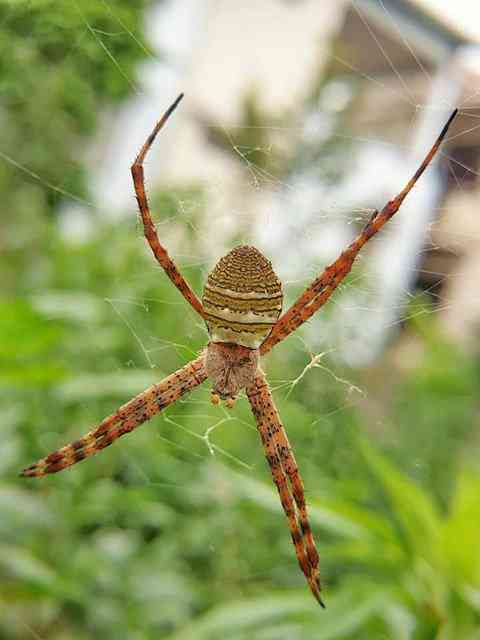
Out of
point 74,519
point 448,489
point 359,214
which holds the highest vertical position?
point 359,214

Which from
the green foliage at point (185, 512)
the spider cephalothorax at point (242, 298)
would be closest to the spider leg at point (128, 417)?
the green foliage at point (185, 512)

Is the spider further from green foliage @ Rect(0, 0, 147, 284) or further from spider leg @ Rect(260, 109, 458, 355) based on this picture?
green foliage @ Rect(0, 0, 147, 284)

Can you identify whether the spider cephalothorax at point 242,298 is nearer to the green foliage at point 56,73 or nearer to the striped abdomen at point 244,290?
the striped abdomen at point 244,290

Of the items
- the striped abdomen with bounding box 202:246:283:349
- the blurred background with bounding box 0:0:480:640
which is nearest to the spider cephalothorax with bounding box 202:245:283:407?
the striped abdomen with bounding box 202:246:283:349

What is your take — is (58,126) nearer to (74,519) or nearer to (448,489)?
(74,519)

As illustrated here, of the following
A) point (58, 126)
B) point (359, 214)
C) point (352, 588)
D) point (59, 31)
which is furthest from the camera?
point (58, 126)

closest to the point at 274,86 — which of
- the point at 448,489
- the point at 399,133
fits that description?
the point at 399,133

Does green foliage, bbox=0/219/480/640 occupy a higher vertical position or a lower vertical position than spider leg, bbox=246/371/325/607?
lower
